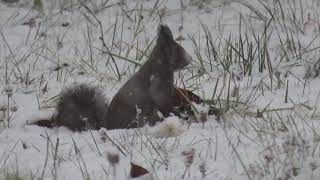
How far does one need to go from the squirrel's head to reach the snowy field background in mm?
264

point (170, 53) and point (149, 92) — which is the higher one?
point (170, 53)

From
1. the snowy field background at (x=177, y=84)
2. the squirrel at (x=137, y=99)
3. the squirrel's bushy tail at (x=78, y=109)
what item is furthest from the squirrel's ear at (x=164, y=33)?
the squirrel's bushy tail at (x=78, y=109)

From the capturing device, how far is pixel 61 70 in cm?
479

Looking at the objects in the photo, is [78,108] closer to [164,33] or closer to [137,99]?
[137,99]

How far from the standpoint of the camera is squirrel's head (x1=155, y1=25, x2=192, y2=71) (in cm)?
336

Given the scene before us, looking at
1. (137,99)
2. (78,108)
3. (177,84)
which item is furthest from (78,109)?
(177,84)

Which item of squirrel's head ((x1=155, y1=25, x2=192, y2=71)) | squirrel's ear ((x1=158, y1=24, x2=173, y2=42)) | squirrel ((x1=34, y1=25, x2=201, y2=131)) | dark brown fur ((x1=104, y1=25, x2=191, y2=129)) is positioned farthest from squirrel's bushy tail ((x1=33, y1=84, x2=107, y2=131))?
squirrel's ear ((x1=158, y1=24, x2=173, y2=42))

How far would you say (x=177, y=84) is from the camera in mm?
4316

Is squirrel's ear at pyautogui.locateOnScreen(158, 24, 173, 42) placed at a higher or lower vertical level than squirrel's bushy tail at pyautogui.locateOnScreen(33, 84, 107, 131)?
higher

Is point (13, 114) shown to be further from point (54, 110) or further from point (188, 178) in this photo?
point (188, 178)

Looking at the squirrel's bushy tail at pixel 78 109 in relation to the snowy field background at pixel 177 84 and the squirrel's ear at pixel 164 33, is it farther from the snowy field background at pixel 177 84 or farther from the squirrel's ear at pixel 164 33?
the squirrel's ear at pixel 164 33

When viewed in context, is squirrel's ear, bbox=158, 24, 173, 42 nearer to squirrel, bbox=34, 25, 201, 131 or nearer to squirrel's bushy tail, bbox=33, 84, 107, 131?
squirrel, bbox=34, 25, 201, 131

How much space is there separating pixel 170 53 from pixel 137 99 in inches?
12.2

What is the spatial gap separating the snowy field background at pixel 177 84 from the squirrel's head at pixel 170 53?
0.26 m
